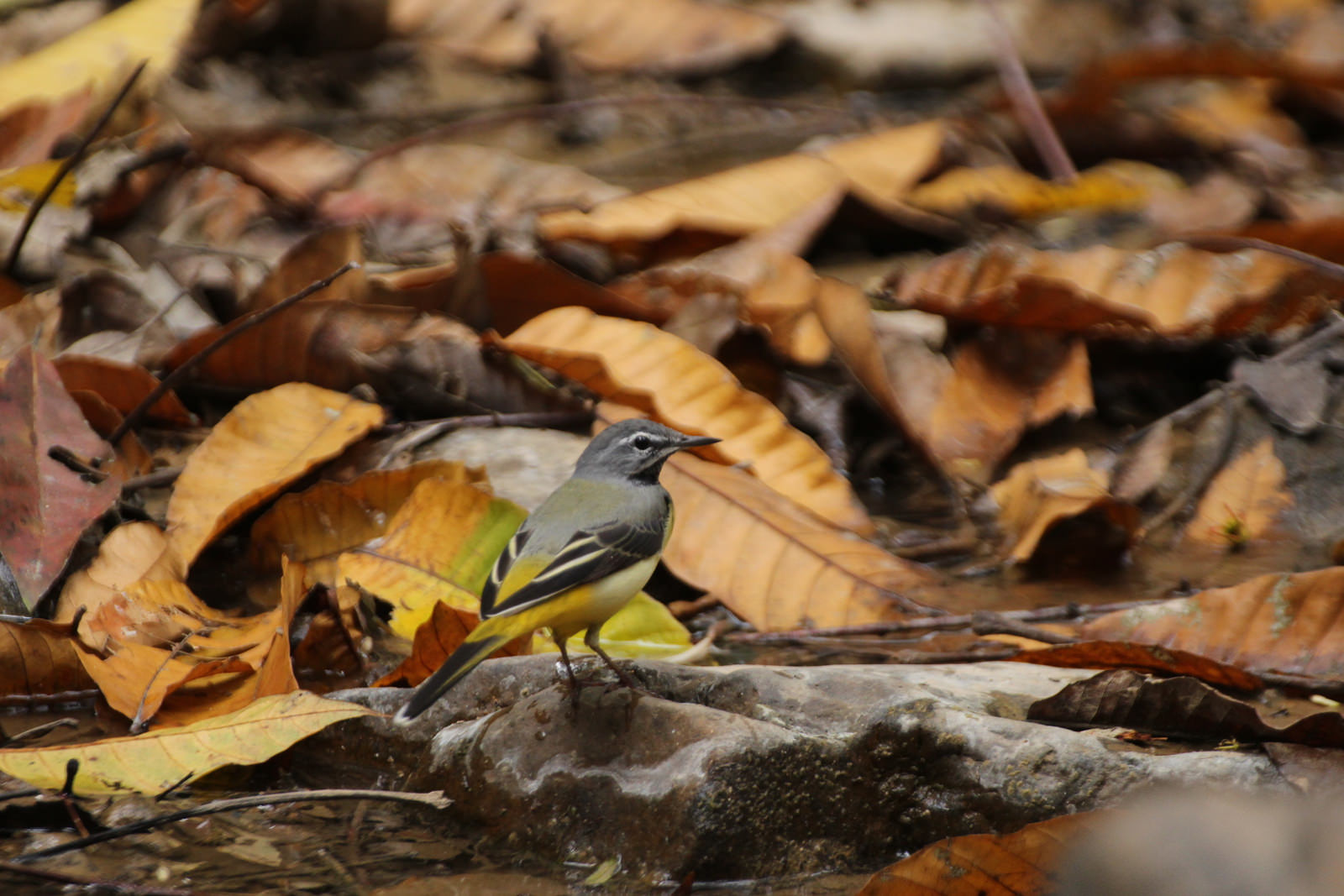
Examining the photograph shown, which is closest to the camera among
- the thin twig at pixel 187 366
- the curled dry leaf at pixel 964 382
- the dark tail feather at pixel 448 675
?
the dark tail feather at pixel 448 675

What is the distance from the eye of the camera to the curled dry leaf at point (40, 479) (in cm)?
362

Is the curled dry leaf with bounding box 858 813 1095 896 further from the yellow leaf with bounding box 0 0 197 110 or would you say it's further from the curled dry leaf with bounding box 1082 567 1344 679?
the yellow leaf with bounding box 0 0 197 110

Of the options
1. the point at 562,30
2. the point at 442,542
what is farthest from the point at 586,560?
the point at 562,30

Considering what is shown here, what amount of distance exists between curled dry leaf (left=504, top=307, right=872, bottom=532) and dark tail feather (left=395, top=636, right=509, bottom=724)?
1597mm

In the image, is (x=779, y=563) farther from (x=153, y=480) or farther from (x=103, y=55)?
(x=103, y=55)

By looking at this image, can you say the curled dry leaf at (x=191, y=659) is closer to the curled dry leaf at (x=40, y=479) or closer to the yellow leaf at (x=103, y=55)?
the curled dry leaf at (x=40, y=479)

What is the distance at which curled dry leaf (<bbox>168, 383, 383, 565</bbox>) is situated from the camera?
387 centimetres

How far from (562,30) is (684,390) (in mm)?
4133

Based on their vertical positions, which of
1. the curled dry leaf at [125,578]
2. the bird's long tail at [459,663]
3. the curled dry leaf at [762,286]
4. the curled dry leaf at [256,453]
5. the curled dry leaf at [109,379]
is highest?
the curled dry leaf at [109,379]

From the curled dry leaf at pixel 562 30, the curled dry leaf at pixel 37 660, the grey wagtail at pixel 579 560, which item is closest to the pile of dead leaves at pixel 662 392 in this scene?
the curled dry leaf at pixel 37 660

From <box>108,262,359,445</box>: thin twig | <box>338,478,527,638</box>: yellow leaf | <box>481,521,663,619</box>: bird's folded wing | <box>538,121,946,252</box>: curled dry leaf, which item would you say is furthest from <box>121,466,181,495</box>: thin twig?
<box>538,121,946,252</box>: curled dry leaf

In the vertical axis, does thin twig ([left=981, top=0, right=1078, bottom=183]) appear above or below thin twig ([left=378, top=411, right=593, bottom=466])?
below

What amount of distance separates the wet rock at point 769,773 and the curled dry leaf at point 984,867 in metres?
0.29

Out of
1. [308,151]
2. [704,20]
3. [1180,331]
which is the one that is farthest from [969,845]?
[704,20]
